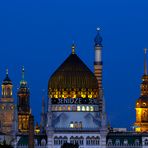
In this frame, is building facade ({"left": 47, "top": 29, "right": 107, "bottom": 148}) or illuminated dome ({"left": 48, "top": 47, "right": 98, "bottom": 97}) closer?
building facade ({"left": 47, "top": 29, "right": 107, "bottom": 148})

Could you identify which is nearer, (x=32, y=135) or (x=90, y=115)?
(x=32, y=135)

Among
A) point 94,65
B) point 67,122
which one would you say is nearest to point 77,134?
point 67,122

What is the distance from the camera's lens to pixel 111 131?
189 metres

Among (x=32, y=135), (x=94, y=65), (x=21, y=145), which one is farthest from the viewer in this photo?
(x=94, y=65)

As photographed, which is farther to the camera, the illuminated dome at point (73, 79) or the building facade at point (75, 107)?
the illuminated dome at point (73, 79)

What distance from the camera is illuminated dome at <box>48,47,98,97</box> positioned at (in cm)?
18650

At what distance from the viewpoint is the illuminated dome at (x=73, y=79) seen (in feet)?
612

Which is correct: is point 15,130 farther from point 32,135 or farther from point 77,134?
point 32,135

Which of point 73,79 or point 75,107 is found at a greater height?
point 73,79

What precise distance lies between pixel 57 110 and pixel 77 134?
13.3ft

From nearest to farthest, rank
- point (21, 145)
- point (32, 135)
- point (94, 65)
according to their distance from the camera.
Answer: point (32, 135) < point (21, 145) < point (94, 65)

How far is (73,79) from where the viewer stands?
18750 cm

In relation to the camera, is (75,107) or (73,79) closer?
(75,107)

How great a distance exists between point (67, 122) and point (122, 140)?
272 inches
